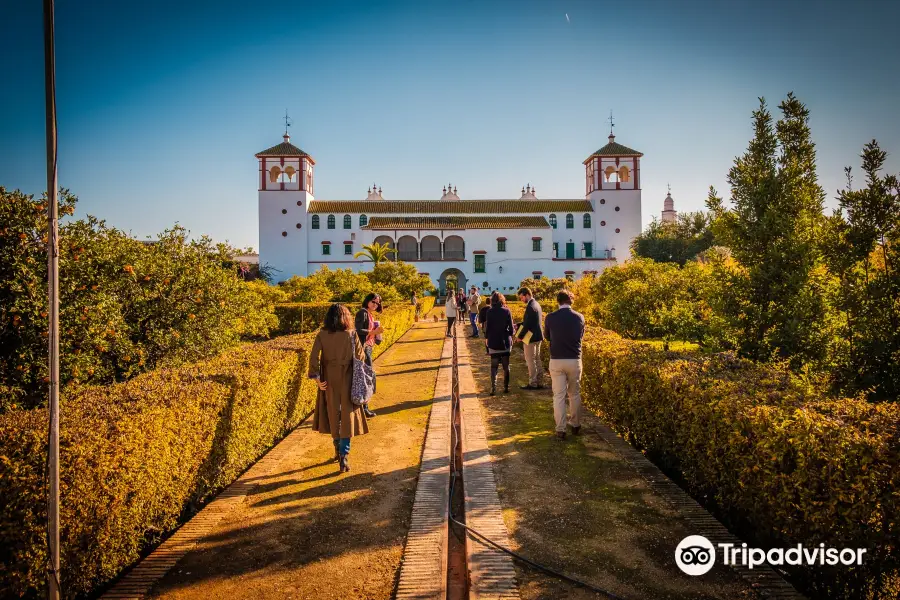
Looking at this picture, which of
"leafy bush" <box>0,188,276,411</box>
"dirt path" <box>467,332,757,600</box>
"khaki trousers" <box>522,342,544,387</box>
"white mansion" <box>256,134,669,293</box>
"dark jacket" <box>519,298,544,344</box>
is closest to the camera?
"dirt path" <box>467,332,757,600</box>

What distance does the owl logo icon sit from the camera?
3.07 m

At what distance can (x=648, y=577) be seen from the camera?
2.98 m

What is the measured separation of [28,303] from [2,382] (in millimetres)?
807

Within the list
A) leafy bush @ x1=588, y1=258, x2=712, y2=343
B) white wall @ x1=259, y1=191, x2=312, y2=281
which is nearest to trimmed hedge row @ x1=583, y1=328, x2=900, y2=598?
leafy bush @ x1=588, y1=258, x2=712, y2=343

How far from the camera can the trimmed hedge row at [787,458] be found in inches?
97.4

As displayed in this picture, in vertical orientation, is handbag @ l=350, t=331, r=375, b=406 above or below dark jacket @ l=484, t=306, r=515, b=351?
below

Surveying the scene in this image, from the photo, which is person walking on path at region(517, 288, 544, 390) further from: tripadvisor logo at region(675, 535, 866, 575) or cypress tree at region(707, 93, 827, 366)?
tripadvisor logo at region(675, 535, 866, 575)

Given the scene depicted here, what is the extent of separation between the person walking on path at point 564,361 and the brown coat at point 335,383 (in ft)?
7.10

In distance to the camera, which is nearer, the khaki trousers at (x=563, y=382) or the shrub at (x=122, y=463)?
the shrub at (x=122, y=463)

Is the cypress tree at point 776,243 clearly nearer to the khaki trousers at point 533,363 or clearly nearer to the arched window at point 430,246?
the khaki trousers at point 533,363

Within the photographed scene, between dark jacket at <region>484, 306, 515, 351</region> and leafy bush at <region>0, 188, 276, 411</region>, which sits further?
dark jacket at <region>484, 306, 515, 351</region>

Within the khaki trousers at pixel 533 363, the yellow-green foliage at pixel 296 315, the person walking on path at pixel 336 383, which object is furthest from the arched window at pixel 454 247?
the person walking on path at pixel 336 383

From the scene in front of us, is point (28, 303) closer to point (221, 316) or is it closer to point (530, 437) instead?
point (221, 316)

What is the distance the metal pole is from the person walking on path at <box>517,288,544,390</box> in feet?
19.9
